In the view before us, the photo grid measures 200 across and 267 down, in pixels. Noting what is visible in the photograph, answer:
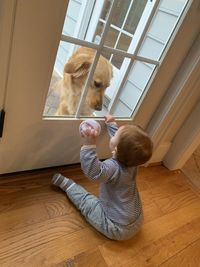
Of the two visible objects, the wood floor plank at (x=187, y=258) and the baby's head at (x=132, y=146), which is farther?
the wood floor plank at (x=187, y=258)

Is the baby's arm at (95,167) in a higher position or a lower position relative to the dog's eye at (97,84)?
lower

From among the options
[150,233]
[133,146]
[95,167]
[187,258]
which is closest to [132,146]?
[133,146]

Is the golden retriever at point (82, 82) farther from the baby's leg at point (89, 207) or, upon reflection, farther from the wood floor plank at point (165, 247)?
the wood floor plank at point (165, 247)

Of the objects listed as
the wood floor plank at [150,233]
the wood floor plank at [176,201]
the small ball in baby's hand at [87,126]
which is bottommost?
the wood floor plank at [176,201]

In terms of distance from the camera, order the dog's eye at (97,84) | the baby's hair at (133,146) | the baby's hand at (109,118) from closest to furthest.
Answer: the baby's hair at (133,146), the dog's eye at (97,84), the baby's hand at (109,118)

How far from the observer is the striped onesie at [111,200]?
3.25 feet

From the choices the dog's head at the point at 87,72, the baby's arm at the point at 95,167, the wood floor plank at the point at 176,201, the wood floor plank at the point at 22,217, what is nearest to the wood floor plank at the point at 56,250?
the wood floor plank at the point at 22,217

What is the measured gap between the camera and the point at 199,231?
1.30 m

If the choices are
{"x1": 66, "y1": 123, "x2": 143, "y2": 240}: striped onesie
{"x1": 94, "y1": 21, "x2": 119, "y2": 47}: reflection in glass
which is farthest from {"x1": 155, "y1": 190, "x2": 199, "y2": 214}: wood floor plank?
{"x1": 94, "y1": 21, "x2": 119, "y2": 47}: reflection in glass

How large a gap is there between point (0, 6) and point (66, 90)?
0.44 m

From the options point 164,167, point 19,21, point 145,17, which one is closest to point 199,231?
point 164,167

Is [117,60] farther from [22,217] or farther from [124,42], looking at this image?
[22,217]

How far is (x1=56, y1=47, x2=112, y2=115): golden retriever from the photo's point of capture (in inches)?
37.8

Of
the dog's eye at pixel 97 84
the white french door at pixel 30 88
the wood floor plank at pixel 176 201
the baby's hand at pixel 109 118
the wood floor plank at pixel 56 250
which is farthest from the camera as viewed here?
A: the wood floor plank at pixel 176 201
